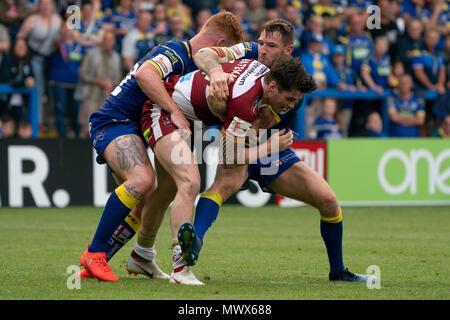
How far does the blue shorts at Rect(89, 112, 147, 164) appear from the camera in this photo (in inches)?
276

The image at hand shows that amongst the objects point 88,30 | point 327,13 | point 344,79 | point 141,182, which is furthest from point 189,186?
point 327,13

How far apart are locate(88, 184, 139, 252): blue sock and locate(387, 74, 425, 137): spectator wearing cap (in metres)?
10.9

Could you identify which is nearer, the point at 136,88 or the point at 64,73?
the point at 136,88

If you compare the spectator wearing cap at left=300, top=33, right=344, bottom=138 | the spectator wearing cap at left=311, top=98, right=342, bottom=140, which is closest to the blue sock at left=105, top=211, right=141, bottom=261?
the spectator wearing cap at left=300, top=33, right=344, bottom=138

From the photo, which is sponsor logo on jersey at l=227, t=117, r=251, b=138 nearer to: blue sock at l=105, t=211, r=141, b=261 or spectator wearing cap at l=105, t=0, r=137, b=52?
blue sock at l=105, t=211, r=141, b=261

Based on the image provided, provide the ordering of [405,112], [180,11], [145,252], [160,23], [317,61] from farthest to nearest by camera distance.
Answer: [405,112] → [180,11] → [317,61] → [160,23] → [145,252]

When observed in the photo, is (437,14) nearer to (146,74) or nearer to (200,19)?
(200,19)

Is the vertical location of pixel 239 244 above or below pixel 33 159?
below

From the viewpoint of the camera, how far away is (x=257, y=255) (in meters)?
8.98

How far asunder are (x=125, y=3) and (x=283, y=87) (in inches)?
380

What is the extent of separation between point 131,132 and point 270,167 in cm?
121
